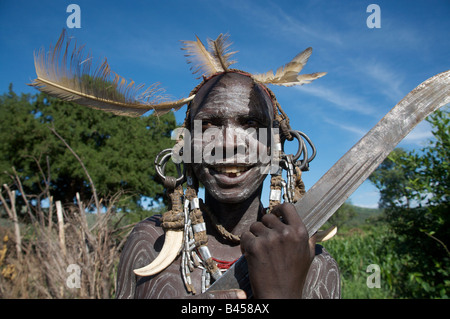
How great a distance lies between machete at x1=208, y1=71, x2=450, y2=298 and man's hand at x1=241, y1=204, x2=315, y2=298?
0.13 metres

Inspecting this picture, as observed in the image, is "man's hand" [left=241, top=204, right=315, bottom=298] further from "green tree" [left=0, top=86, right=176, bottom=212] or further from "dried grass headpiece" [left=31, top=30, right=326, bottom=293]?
"green tree" [left=0, top=86, right=176, bottom=212]

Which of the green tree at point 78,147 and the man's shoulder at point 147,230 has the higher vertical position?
the green tree at point 78,147

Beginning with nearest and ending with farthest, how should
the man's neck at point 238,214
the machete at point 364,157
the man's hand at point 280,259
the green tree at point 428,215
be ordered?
the man's hand at point 280,259
the machete at point 364,157
the man's neck at point 238,214
the green tree at point 428,215

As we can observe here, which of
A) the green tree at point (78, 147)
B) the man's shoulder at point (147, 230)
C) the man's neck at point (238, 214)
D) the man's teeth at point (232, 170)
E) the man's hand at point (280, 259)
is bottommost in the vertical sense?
the man's hand at point (280, 259)

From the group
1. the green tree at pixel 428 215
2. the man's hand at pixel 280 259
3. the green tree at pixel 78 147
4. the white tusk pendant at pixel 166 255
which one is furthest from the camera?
the green tree at pixel 78 147

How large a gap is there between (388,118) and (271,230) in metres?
0.85

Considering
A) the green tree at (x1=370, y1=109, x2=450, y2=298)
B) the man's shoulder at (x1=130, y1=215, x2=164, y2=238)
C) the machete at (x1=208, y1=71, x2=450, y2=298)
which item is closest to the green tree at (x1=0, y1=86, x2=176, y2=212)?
the green tree at (x1=370, y1=109, x2=450, y2=298)

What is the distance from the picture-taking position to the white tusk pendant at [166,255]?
1850 millimetres

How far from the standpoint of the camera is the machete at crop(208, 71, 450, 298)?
1.63 metres

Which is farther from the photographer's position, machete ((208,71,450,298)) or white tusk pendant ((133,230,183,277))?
white tusk pendant ((133,230,183,277))

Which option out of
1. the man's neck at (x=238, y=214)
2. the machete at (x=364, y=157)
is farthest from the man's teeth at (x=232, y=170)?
the machete at (x=364, y=157)

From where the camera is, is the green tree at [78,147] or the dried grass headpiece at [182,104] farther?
the green tree at [78,147]

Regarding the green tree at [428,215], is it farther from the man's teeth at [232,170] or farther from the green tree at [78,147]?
the green tree at [78,147]

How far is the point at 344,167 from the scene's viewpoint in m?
1.66
